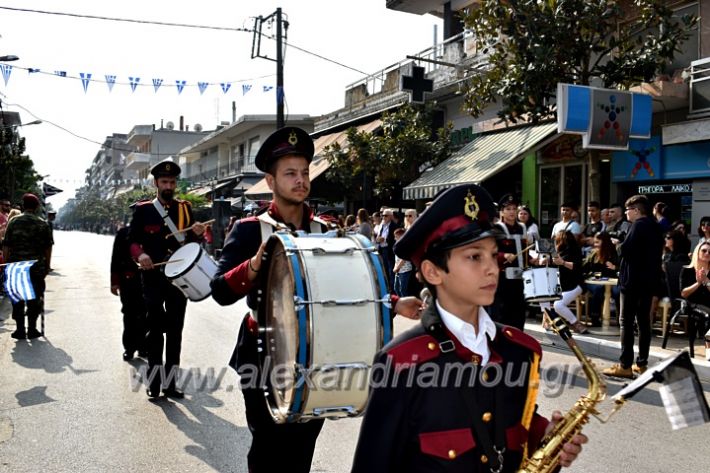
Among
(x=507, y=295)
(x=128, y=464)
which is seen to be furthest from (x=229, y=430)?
(x=507, y=295)

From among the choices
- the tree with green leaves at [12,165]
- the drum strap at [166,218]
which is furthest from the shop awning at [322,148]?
the drum strap at [166,218]

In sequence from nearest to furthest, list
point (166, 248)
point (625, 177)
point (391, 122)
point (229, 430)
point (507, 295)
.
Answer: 1. point (229, 430)
2. point (166, 248)
3. point (507, 295)
4. point (625, 177)
5. point (391, 122)

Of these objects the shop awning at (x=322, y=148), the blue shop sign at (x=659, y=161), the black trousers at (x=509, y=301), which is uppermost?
the shop awning at (x=322, y=148)

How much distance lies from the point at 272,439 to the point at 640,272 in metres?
5.13

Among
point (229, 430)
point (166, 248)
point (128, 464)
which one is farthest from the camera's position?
point (166, 248)

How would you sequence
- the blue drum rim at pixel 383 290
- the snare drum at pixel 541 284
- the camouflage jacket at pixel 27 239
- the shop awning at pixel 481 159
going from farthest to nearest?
the shop awning at pixel 481 159
the camouflage jacket at pixel 27 239
the snare drum at pixel 541 284
the blue drum rim at pixel 383 290

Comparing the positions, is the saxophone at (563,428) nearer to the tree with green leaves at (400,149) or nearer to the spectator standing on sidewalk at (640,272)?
the spectator standing on sidewalk at (640,272)

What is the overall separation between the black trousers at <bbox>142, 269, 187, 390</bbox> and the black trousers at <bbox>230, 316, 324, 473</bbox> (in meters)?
3.10

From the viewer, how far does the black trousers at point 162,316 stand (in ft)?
20.1

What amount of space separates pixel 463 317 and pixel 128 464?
3237 mm

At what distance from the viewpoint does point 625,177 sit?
14914 mm

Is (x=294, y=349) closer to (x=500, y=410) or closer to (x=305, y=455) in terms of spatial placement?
(x=305, y=455)

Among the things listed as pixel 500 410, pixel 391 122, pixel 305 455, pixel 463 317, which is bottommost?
pixel 305 455

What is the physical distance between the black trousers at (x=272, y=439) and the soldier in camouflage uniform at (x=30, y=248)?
7.21 metres
